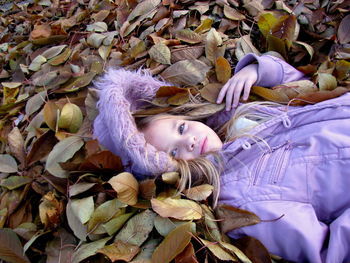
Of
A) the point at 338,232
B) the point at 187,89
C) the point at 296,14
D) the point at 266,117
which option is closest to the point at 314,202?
the point at 338,232

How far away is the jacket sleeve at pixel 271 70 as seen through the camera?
1.28 m

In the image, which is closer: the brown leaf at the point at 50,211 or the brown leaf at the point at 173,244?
the brown leaf at the point at 173,244

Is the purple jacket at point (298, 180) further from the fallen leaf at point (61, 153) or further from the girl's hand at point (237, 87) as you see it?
the fallen leaf at point (61, 153)

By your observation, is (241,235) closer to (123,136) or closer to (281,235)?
(281,235)

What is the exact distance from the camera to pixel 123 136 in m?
1.07

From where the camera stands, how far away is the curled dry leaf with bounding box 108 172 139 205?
91 cm

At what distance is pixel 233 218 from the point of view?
36.1 inches

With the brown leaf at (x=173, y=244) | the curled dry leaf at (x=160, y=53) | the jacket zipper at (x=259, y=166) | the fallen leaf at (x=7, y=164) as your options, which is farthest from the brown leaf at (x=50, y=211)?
the curled dry leaf at (x=160, y=53)

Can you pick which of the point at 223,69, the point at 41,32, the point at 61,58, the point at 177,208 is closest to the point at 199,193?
the point at 177,208

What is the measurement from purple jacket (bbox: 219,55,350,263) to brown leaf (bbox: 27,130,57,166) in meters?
0.58

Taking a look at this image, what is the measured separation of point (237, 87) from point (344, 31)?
0.56 m

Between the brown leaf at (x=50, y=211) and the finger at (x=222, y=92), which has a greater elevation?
the finger at (x=222, y=92)

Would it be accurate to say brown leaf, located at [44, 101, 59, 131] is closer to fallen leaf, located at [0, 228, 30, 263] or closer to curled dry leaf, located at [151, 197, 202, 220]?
fallen leaf, located at [0, 228, 30, 263]

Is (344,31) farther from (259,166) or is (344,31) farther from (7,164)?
(7,164)
